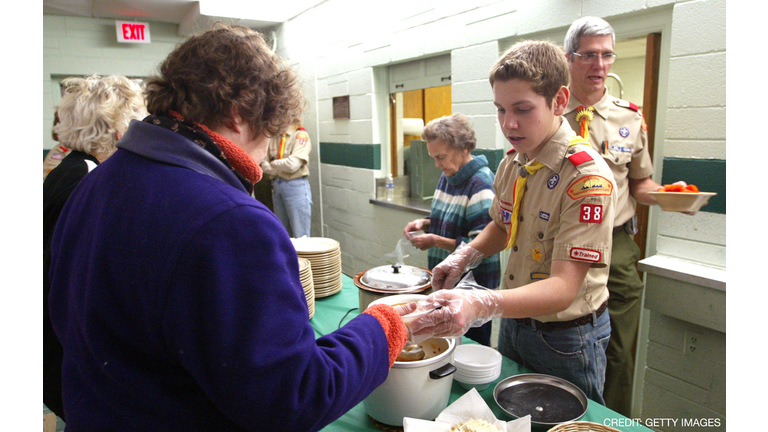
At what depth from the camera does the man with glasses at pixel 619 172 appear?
7.08ft

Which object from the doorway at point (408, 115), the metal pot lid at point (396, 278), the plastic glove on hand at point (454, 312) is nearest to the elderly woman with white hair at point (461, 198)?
the metal pot lid at point (396, 278)

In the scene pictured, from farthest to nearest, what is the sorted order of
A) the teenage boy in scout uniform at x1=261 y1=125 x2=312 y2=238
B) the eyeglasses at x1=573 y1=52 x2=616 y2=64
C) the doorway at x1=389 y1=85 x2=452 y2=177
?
Result: the teenage boy in scout uniform at x1=261 y1=125 x2=312 y2=238, the doorway at x1=389 y1=85 x2=452 y2=177, the eyeglasses at x1=573 y1=52 x2=616 y2=64

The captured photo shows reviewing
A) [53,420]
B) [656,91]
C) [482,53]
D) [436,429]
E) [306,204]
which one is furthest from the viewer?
[306,204]

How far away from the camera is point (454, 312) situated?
1.19 meters

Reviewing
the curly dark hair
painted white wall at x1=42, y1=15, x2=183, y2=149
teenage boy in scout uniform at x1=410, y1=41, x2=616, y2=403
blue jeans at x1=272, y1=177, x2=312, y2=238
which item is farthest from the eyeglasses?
painted white wall at x1=42, y1=15, x2=183, y2=149

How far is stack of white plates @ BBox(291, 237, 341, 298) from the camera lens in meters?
2.19

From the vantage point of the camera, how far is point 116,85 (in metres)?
2.18

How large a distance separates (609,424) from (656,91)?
1.88 metres

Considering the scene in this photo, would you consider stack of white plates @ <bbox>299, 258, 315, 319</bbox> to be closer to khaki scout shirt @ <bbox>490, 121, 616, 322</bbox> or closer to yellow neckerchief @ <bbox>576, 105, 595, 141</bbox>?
khaki scout shirt @ <bbox>490, 121, 616, 322</bbox>

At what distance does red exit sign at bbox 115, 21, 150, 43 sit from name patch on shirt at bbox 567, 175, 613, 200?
627 centimetres

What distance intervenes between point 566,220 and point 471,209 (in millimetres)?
1055

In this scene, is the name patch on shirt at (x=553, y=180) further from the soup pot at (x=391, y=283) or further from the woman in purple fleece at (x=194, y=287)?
the woman in purple fleece at (x=194, y=287)

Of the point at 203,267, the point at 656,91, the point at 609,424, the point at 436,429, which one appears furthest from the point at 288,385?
the point at 656,91

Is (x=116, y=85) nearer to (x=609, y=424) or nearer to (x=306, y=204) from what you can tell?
(x=609, y=424)
